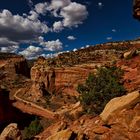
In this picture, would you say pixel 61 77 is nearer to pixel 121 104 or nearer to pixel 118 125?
pixel 121 104

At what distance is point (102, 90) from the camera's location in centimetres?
3606

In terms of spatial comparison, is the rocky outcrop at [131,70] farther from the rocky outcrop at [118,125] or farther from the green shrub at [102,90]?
the rocky outcrop at [118,125]

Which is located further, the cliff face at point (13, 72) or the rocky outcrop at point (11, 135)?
the cliff face at point (13, 72)

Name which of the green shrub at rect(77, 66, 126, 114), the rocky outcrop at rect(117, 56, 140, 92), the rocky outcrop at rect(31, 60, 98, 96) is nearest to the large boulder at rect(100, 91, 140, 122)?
the green shrub at rect(77, 66, 126, 114)

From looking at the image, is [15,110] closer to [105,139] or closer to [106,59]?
[106,59]

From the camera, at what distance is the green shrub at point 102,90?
34.3 m

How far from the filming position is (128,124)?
73.6 ft

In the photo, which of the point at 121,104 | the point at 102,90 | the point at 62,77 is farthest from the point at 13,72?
the point at 121,104

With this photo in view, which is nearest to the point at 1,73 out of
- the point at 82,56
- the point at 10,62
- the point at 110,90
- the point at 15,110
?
the point at 10,62

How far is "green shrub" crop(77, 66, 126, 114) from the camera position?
34.3m

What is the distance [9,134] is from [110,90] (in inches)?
462

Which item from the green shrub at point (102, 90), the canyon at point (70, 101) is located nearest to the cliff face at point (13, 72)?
the canyon at point (70, 101)

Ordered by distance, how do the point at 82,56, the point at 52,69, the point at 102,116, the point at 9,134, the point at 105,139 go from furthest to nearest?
the point at 82,56
the point at 52,69
the point at 9,134
the point at 102,116
the point at 105,139

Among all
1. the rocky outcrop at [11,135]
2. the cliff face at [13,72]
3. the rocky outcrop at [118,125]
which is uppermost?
the rocky outcrop at [118,125]
